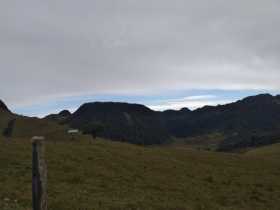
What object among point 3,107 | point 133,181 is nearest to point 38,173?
point 133,181

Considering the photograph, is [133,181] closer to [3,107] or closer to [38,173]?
[38,173]

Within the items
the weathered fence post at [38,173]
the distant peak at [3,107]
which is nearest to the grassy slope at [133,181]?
the weathered fence post at [38,173]

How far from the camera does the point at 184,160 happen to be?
170 feet

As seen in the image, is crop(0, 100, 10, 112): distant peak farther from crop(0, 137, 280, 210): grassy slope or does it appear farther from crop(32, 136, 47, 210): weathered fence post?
crop(32, 136, 47, 210): weathered fence post

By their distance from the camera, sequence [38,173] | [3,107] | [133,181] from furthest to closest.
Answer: [3,107]
[133,181]
[38,173]

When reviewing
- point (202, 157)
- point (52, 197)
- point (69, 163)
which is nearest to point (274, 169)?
point (202, 157)

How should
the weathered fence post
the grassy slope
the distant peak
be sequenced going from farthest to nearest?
the distant peak → the grassy slope → the weathered fence post

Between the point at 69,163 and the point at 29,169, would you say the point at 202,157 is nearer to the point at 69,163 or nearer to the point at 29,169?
the point at 69,163

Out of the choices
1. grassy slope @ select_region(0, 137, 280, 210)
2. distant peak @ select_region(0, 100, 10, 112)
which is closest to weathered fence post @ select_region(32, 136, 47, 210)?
grassy slope @ select_region(0, 137, 280, 210)

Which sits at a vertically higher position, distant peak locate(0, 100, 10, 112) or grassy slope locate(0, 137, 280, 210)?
distant peak locate(0, 100, 10, 112)

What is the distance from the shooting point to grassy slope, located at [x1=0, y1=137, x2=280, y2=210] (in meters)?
26.5

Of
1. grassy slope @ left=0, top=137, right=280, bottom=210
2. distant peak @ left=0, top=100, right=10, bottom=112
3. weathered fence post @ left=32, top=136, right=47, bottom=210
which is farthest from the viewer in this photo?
distant peak @ left=0, top=100, right=10, bottom=112

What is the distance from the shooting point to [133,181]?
34812 mm

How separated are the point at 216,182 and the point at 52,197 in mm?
17232
